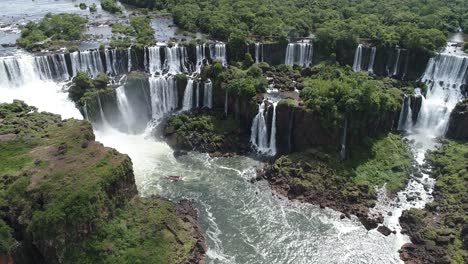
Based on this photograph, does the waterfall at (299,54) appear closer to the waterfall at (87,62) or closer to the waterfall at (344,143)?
the waterfall at (344,143)

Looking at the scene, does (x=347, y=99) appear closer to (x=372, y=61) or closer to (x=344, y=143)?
(x=344, y=143)

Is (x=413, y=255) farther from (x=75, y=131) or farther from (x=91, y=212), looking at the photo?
(x=75, y=131)

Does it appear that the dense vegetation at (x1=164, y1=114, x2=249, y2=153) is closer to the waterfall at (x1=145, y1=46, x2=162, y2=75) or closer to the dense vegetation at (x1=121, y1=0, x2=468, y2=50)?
the waterfall at (x1=145, y1=46, x2=162, y2=75)

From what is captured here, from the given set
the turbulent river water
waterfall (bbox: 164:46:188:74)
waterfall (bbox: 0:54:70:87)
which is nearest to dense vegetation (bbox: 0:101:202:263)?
the turbulent river water

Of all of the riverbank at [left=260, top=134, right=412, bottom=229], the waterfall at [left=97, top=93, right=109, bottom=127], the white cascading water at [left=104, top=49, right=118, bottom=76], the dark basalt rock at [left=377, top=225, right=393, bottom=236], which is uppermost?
the white cascading water at [left=104, top=49, right=118, bottom=76]

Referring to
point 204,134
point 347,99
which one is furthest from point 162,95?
point 347,99

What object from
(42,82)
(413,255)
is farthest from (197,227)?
(42,82)

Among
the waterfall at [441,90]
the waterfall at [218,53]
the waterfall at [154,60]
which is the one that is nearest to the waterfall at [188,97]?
the waterfall at [154,60]
